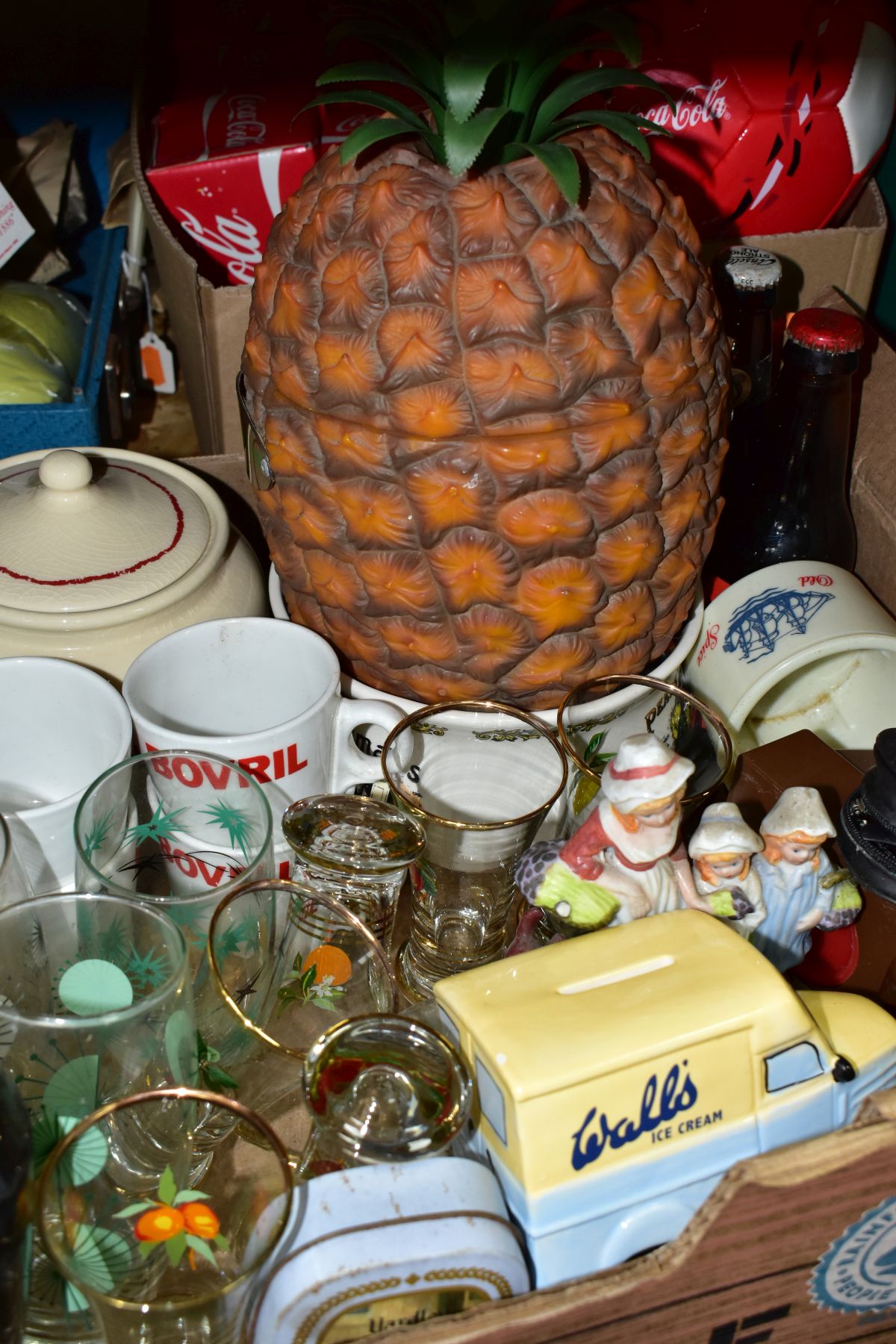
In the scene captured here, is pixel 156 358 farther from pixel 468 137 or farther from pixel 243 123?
pixel 468 137

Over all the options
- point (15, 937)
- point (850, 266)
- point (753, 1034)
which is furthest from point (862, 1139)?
point (850, 266)

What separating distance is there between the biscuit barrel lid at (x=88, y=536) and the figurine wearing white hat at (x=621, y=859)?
0.94 ft

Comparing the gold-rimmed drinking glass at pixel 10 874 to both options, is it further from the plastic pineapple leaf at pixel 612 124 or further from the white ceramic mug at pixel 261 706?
the plastic pineapple leaf at pixel 612 124

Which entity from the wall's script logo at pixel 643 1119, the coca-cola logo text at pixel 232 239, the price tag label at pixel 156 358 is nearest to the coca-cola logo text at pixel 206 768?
the wall's script logo at pixel 643 1119

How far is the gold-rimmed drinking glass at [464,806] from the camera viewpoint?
0.60m

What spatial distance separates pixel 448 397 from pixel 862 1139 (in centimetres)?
35

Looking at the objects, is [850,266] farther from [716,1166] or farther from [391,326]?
[716,1166]

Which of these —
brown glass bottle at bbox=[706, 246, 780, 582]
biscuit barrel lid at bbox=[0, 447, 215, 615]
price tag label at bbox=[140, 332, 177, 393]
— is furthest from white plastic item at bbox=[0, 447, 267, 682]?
price tag label at bbox=[140, 332, 177, 393]

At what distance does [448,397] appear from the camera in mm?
547

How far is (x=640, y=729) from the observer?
0.67m

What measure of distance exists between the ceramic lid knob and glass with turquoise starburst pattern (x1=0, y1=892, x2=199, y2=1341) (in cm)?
28

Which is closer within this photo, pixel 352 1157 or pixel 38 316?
pixel 352 1157


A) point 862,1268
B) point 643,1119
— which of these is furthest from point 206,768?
point 862,1268

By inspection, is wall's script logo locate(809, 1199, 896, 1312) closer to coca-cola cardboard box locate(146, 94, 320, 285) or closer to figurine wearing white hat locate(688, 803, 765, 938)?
figurine wearing white hat locate(688, 803, 765, 938)
